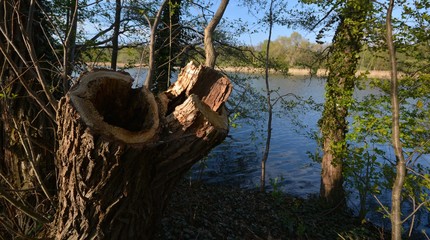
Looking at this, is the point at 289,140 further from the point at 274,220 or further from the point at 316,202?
the point at 274,220

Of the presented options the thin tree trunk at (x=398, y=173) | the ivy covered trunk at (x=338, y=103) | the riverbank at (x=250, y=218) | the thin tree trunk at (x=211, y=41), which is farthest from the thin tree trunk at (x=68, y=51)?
the ivy covered trunk at (x=338, y=103)

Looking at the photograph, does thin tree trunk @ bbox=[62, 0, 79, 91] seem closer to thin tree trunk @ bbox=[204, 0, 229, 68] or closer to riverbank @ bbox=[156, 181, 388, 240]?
thin tree trunk @ bbox=[204, 0, 229, 68]

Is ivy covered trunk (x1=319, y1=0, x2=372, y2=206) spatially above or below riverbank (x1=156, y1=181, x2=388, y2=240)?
above

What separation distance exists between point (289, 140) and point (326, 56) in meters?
7.19

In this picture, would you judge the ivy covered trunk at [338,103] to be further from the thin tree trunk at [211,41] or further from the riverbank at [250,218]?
the thin tree trunk at [211,41]

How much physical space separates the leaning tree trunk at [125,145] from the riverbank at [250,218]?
1407mm

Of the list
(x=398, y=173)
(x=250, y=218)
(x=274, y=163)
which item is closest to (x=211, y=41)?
(x=398, y=173)

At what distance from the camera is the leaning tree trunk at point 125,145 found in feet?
6.54

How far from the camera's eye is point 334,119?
25.3 feet

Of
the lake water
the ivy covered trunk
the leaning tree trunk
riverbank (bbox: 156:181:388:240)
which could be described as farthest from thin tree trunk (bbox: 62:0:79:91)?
the ivy covered trunk

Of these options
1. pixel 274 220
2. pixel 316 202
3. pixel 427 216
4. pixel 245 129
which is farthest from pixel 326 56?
pixel 245 129

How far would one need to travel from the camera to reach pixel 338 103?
7312 millimetres

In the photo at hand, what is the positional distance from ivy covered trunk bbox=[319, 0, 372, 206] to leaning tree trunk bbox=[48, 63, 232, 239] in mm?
5355

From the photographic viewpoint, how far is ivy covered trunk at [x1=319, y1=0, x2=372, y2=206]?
7266 mm
